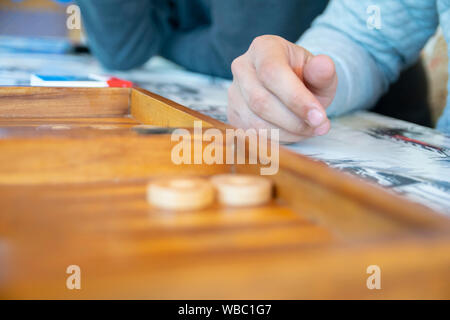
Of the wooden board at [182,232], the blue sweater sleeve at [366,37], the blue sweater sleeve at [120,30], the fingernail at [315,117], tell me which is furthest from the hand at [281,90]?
the blue sweater sleeve at [120,30]

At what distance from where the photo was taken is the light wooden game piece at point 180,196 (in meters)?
0.29

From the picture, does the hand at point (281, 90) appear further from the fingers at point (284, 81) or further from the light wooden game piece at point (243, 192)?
the light wooden game piece at point (243, 192)

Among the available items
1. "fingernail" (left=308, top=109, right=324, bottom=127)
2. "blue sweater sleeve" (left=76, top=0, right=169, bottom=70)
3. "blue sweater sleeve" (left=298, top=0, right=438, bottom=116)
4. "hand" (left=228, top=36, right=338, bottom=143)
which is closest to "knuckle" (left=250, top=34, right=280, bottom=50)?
"hand" (left=228, top=36, right=338, bottom=143)

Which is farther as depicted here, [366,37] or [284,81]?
[366,37]

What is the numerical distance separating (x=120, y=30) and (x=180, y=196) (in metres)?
1.19

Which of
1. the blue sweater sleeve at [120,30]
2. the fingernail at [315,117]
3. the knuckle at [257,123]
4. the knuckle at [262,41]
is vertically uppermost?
the blue sweater sleeve at [120,30]

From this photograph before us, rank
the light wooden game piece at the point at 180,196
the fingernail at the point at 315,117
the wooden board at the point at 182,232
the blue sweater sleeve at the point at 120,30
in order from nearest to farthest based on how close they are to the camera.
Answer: the wooden board at the point at 182,232, the light wooden game piece at the point at 180,196, the fingernail at the point at 315,117, the blue sweater sleeve at the point at 120,30

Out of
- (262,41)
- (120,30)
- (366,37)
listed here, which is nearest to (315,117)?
(262,41)

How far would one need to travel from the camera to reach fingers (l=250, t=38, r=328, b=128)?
1.51 feet

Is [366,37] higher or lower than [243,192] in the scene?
higher

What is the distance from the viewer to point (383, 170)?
1.48 feet

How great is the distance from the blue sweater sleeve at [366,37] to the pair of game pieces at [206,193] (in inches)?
17.9

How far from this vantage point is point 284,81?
473 millimetres

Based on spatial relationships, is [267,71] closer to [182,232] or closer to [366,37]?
[182,232]
